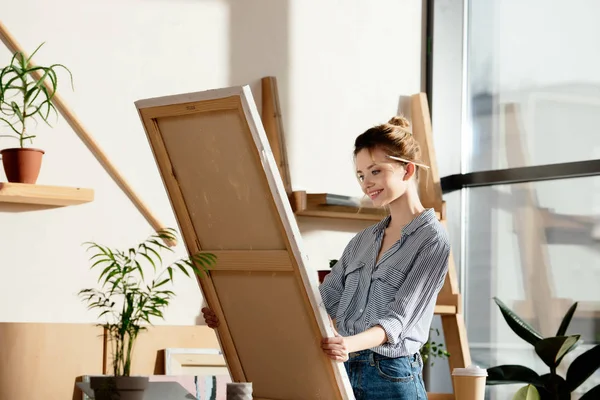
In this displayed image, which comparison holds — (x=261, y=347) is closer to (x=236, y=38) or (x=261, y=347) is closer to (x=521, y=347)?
(x=236, y=38)

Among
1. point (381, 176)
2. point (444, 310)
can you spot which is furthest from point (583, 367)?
point (381, 176)

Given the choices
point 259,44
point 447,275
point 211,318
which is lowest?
point 447,275

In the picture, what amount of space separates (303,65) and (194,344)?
1.24 meters

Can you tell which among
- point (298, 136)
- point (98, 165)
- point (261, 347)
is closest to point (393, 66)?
point (298, 136)

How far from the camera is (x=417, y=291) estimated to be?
2.21 meters

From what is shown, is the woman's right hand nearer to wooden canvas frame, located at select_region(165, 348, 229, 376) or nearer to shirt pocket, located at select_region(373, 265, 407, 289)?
shirt pocket, located at select_region(373, 265, 407, 289)

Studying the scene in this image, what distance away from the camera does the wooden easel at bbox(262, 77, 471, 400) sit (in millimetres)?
3557

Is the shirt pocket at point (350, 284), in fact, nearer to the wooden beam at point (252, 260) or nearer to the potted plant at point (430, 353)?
the wooden beam at point (252, 260)

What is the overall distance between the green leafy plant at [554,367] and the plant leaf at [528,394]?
6 cm

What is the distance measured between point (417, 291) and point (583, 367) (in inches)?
59.8

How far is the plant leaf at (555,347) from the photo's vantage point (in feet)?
11.1

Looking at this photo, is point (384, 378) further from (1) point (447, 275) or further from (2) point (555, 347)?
(1) point (447, 275)

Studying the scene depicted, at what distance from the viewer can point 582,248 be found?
3768 millimetres

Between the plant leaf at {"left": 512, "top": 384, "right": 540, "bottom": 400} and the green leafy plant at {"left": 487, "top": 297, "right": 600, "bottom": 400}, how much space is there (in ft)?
0.21
